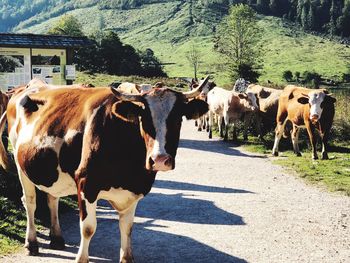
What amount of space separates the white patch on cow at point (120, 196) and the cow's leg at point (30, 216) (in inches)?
76.0

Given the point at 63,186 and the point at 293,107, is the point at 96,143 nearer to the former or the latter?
the point at 63,186

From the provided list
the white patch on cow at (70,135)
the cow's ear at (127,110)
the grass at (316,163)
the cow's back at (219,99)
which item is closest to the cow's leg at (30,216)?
the white patch on cow at (70,135)

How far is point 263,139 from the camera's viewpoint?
72.3 feet

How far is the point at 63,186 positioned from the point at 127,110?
1717mm

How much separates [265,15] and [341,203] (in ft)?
643

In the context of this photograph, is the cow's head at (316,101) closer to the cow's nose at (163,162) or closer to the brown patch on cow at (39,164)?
the brown patch on cow at (39,164)

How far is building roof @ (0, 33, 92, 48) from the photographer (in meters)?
25.4

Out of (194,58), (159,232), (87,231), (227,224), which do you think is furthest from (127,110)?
(194,58)

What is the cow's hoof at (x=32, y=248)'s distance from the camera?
778 centimetres

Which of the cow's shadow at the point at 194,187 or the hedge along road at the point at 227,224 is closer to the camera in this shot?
the hedge along road at the point at 227,224

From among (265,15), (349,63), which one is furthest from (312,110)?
(265,15)

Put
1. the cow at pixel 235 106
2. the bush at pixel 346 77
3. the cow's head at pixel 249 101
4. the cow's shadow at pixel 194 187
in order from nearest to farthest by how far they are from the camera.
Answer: the cow's shadow at pixel 194 187 → the cow's head at pixel 249 101 → the cow at pixel 235 106 → the bush at pixel 346 77

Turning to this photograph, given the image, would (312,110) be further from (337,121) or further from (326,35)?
(326,35)

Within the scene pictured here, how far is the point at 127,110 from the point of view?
596 cm
